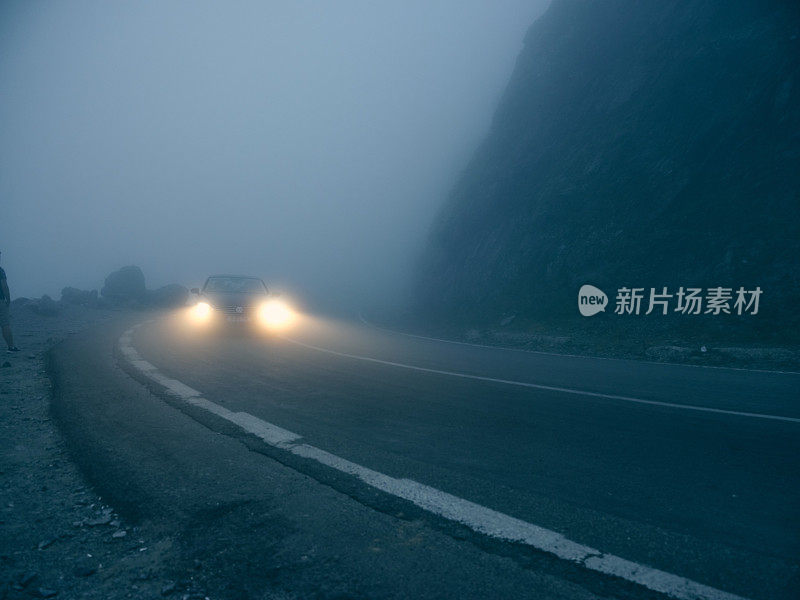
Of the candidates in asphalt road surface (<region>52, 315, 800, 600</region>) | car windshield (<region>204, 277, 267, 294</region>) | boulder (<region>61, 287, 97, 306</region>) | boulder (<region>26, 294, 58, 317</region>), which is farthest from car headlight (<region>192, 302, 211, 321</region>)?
boulder (<region>61, 287, 97, 306</region>)

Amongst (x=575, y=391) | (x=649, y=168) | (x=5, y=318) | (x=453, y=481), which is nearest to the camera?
(x=453, y=481)

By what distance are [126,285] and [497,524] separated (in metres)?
40.4

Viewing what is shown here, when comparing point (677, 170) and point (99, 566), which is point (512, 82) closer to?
point (677, 170)

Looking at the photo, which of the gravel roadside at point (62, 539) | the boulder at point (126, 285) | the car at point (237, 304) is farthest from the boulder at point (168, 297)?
the gravel roadside at point (62, 539)

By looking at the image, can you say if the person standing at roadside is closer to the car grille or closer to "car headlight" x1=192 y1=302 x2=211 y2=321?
"car headlight" x1=192 y1=302 x2=211 y2=321

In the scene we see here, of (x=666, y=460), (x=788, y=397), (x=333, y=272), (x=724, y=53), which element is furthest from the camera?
(x=333, y=272)

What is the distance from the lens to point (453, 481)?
10.5 ft

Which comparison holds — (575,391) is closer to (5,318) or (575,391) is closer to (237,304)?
(237,304)

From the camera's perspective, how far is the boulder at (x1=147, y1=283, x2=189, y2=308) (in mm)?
32094

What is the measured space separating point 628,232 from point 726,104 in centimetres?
637

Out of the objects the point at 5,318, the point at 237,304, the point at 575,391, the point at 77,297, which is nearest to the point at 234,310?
the point at 237,304

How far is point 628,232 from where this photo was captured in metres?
17.9

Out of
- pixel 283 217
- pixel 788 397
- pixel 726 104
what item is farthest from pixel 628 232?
pixel 283 217

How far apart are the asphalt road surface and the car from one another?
18.0 feet
